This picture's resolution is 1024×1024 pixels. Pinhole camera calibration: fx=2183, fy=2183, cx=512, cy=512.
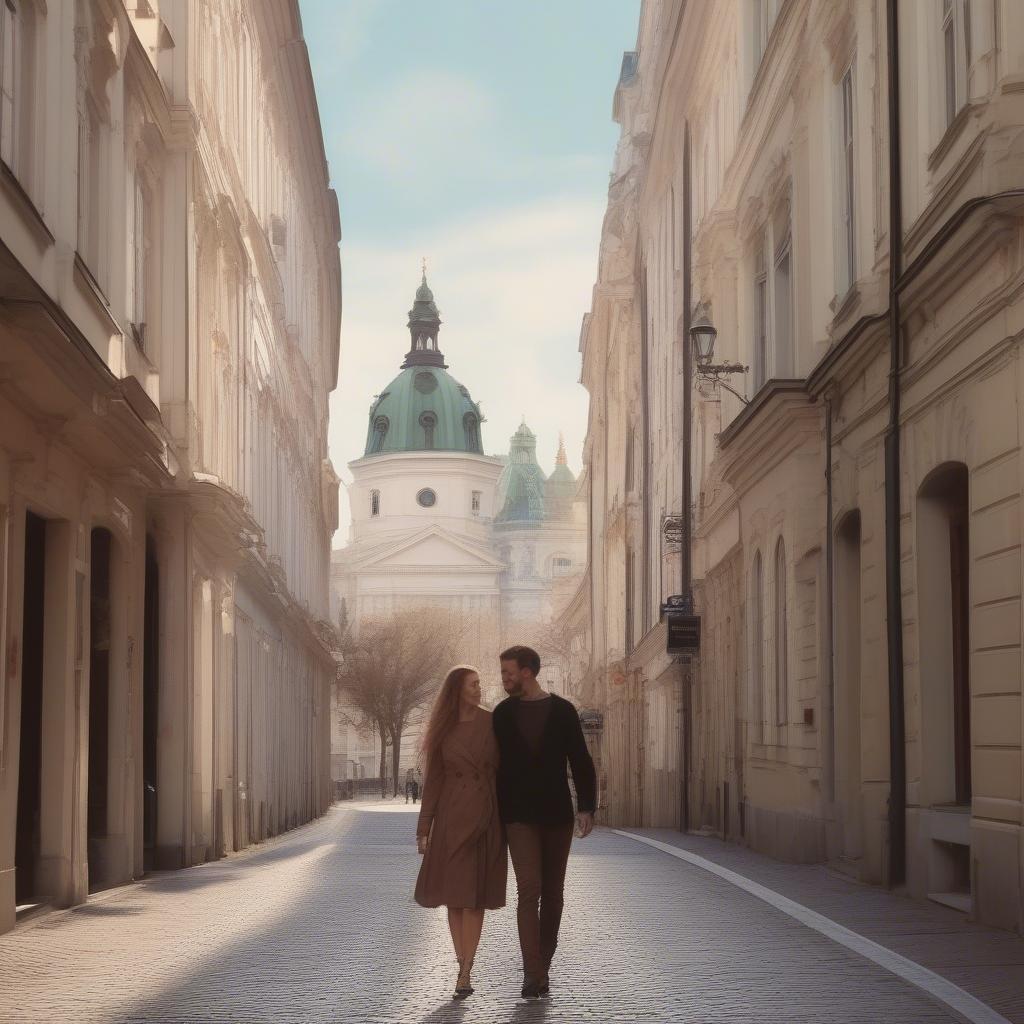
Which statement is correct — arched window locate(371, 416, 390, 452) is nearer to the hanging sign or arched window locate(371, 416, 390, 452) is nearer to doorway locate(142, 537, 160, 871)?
the hanging sign

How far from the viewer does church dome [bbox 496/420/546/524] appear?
182 metres

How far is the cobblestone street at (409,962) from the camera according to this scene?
351 inches

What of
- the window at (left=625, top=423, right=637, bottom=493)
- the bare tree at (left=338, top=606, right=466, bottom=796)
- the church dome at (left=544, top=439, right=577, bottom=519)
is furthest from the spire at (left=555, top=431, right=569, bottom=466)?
the window at (left=625, top=423, right=637, bottom=493)

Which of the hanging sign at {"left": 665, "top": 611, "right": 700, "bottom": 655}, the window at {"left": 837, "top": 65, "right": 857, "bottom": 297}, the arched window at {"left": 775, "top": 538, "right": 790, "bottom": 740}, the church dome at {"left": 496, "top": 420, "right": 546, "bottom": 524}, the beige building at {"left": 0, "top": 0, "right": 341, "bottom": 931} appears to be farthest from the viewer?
the church dome at {"left": 496, "top": 420, "right": 546, "bottom": 524}

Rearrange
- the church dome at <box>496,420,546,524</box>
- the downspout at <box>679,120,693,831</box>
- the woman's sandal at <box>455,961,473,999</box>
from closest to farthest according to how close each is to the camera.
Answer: the woman's sandal at <box>455,961,473,999</box> → the downspout at <box>679,120,693,831</box> → the church dome at <box>496,420,546,524</box>

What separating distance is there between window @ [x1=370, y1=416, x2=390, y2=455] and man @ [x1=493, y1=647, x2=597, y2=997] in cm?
15755

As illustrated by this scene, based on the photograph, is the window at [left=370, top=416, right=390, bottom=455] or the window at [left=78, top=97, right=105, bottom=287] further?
the window at [left=370, top=416, right=390, bottom=455]

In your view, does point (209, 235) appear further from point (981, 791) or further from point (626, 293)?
point (626, 293)

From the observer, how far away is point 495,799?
983 centimetres

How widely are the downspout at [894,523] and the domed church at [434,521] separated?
13593 cm

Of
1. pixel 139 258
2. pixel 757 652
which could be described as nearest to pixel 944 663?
pixel 139 258

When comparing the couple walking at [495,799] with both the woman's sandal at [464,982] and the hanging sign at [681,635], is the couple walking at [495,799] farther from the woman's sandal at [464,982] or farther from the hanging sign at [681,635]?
the hanging sign at [681,635]

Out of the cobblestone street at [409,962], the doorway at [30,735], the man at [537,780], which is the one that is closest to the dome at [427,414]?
the cobblestone street at [409,962]

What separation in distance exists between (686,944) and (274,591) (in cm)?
2179
